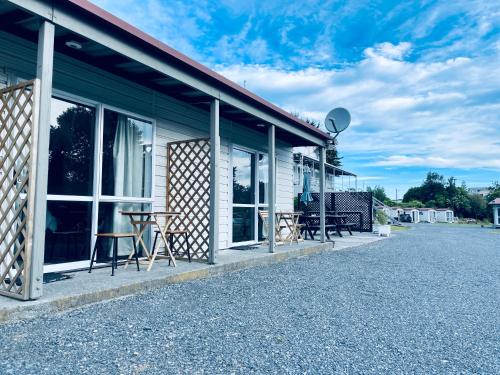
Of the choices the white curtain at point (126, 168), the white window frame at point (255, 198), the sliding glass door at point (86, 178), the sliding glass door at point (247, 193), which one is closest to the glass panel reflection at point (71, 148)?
the sliding glass door at point (86, 178)

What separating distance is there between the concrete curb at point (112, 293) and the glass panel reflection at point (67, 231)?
1.09 m

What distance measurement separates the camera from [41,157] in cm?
272

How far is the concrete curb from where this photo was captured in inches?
99.2

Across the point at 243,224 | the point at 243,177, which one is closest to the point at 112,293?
the point at 243,224

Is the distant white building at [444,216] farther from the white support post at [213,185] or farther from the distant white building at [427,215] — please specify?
the white support post at [213,185]

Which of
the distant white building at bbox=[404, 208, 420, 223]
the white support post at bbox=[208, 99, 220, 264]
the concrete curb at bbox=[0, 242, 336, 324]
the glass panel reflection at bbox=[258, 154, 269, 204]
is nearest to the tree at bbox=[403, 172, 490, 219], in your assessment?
the distant white building at bbox=[404, 208, 420, 223]

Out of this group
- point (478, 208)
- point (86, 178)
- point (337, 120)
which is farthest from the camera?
point (478, 208)

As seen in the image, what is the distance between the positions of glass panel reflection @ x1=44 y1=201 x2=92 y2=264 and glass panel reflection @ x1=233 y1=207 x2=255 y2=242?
3110mm

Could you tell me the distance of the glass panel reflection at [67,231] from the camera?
3.79 metres

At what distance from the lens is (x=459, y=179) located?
4619cm

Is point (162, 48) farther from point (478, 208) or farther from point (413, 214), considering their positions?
point (478, 208)

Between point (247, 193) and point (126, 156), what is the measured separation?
299cm

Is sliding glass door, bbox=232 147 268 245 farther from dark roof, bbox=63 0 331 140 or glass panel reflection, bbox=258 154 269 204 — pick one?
dark roof, bbox=63 0 331 140

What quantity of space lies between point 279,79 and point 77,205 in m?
13.9
